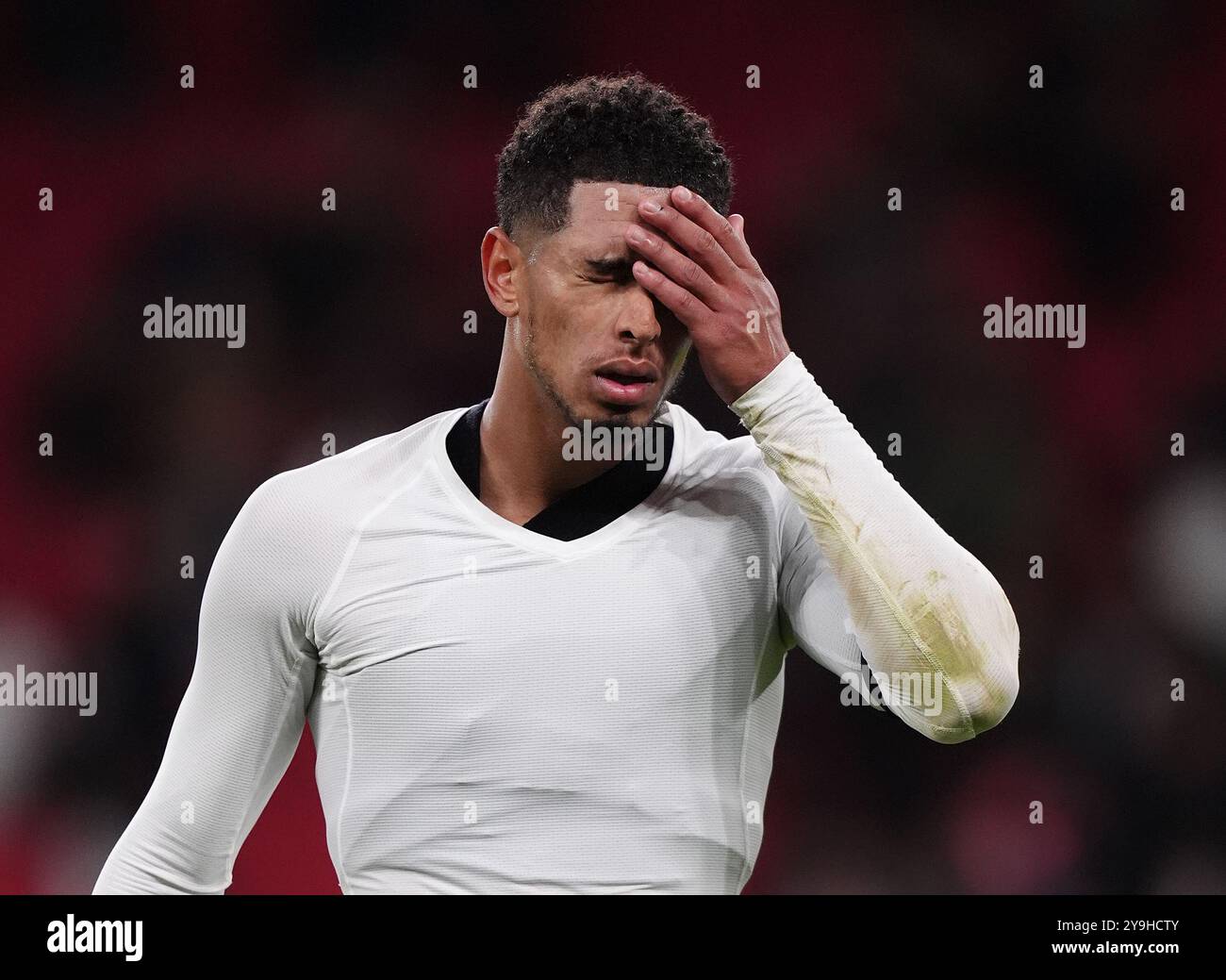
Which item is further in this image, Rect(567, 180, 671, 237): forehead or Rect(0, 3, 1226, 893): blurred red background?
Rect(0, 3, 1226, 893): blurred red background

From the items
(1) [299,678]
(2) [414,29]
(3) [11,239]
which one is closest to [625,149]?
(1) [299,678]

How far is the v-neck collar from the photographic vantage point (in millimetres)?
1312

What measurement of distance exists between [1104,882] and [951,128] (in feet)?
4.17

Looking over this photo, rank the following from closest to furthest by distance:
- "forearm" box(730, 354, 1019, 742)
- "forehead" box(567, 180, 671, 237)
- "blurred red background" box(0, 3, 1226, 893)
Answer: "forearm" box(730, 354, 1019, 742)
"forehead" box(567, 180, 671, 237)
"blurred red background" box(0, 3, 1226, 893)

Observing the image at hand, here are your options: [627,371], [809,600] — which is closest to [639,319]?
[627,371]

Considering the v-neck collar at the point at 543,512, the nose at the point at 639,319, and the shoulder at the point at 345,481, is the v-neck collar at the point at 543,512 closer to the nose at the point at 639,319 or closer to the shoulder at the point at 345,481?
the shoulder at the point at 345,481

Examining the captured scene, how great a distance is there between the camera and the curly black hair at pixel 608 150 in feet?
4.29

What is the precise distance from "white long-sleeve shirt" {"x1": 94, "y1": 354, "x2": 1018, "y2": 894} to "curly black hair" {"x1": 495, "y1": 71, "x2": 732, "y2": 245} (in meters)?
0.24

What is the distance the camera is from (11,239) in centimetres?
204

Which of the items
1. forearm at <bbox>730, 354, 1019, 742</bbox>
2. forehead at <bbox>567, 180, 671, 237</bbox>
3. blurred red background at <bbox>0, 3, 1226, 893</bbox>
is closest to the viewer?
forearm at <bbox>730, 354, 1019, 742</bbox>

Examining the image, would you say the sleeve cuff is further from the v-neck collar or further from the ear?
the ear

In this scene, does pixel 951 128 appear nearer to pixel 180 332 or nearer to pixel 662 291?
pixel 662 291

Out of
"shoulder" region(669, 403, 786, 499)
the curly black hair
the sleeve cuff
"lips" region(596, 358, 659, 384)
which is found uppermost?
the curly black hair

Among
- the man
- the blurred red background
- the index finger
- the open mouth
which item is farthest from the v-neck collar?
the blurred red background
